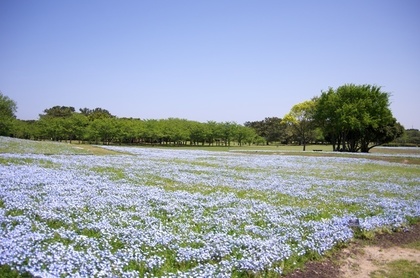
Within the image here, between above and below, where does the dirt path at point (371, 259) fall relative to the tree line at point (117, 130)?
below

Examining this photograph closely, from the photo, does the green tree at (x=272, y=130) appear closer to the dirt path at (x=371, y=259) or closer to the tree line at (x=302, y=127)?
the tree line at (x=302, y=127)

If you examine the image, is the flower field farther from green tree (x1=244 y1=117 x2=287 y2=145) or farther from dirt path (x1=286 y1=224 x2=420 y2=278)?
green tree (x1=244 y1=117 x2=287 y2=145)

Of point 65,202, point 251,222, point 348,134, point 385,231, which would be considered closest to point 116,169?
point 65,202

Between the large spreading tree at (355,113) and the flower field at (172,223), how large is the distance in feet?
149

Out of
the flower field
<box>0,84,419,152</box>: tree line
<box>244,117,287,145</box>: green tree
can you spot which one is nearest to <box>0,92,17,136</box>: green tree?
<box>0,84,419,152</box>: tree line

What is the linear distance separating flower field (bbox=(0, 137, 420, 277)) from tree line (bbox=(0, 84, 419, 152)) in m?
48.2

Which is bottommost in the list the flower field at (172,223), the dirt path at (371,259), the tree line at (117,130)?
the dirt path at (371,259)

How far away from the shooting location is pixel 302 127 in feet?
261

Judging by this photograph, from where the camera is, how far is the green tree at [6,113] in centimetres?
7639

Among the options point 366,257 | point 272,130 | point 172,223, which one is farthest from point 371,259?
point 272,130

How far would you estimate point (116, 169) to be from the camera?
74.2ft

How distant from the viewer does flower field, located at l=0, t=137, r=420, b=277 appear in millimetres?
6605

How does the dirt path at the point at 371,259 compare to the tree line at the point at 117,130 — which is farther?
the tree line at the point at 117,130

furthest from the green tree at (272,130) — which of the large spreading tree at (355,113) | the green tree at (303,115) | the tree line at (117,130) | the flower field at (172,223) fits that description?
the flower field at (172,223)
